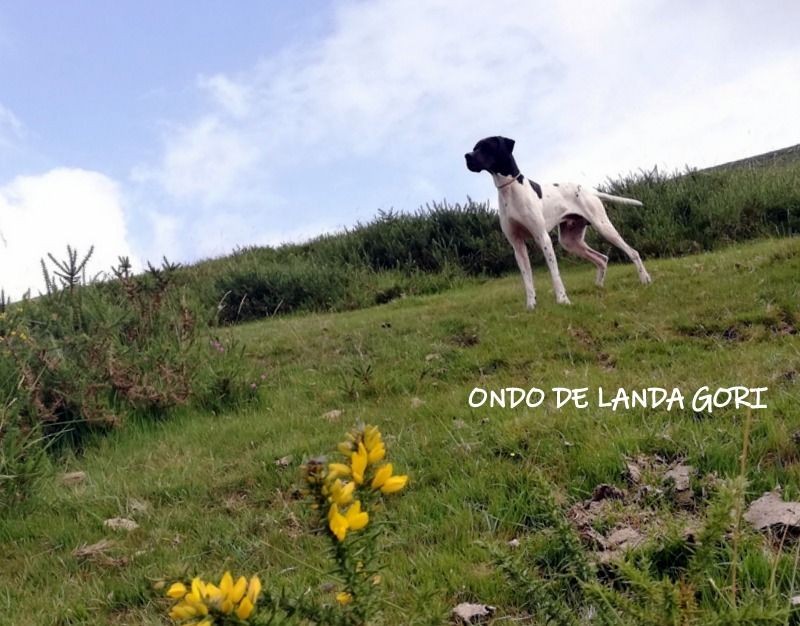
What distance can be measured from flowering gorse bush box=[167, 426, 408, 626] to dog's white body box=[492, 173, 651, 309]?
21.5 ft

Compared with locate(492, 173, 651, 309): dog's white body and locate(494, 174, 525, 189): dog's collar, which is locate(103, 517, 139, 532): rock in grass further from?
locate(494, 174, 525, 189): dog's collar

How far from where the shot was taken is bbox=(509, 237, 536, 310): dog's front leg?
7.67 metres

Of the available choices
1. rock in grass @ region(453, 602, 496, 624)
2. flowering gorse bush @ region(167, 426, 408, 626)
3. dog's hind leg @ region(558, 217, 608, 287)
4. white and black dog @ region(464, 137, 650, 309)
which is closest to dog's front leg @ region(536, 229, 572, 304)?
white and black dog @ region(464, 137, 650, 309)

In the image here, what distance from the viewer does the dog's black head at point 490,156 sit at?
7.44m

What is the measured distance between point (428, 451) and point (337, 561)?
2.64 metres

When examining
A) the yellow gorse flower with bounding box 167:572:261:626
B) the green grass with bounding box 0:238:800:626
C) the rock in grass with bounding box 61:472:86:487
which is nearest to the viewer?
the yellow gorse flower with bounding box 167:572:261:626

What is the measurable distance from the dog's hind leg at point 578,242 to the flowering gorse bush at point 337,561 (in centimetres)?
791

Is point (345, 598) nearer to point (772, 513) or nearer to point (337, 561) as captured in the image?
point (337, 561)

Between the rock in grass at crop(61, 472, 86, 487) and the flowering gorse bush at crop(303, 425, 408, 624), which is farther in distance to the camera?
the rock in grass at crop(61, 472, 86, 487)

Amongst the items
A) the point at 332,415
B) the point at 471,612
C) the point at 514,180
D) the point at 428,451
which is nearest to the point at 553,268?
the point at 514,180

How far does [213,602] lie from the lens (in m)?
0.98

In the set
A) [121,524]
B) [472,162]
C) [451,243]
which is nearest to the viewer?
[121,524]

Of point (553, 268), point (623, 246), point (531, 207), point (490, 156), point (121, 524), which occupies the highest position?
point (490, 156)

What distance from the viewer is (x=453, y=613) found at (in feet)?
7.43
